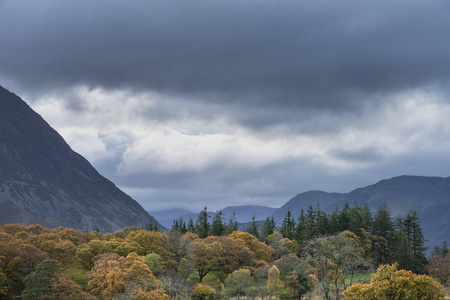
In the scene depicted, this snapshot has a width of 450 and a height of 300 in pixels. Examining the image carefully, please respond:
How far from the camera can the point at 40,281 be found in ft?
235

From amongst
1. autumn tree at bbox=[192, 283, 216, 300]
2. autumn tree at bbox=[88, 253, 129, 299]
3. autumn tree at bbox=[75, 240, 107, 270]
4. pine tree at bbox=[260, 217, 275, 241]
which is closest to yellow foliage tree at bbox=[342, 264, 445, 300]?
autumn tree at bbox=[88, 253, 129, 299]

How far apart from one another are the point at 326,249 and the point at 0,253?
218 feet

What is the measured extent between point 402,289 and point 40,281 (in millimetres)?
61445

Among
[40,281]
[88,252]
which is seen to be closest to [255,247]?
[88,252]

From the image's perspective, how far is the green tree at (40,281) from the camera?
231 feet

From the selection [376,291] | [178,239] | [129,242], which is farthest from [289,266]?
[376,291]

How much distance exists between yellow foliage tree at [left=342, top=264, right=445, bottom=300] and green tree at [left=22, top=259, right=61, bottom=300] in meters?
54.9

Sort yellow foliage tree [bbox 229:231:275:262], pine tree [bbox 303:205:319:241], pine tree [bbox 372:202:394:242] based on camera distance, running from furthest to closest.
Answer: pine tree [bbox 303:205:319:241]
pine tree [bbox 372:202:394:242]
yellow foliage tree [bbox 229:231:275:262]

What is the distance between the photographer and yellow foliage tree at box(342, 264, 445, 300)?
40.3 m

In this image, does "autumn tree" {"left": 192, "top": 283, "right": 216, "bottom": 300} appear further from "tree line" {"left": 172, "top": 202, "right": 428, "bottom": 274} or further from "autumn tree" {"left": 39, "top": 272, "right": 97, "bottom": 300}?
"tree line" {"left": 172, "top": 202, "right": 428, "bottom": 274}

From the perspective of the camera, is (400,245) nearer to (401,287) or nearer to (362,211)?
(362,211)

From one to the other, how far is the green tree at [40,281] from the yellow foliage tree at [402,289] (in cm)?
5491

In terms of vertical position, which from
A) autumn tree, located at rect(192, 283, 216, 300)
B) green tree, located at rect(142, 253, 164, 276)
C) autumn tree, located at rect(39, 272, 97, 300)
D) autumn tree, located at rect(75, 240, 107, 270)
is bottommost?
autumn tree, located at rect(192, 283, 216, 300)

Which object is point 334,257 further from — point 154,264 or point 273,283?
point 154,264
